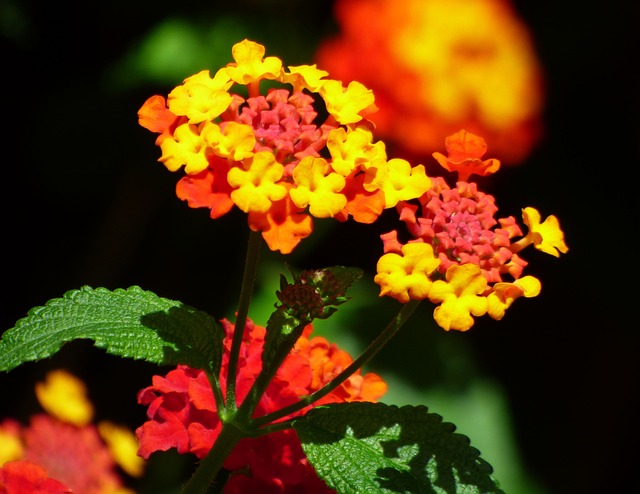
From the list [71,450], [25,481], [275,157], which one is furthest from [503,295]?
[71,450]

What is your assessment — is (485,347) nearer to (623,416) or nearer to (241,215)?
(623,416)

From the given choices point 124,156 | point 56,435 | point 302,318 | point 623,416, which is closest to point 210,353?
point 302,318

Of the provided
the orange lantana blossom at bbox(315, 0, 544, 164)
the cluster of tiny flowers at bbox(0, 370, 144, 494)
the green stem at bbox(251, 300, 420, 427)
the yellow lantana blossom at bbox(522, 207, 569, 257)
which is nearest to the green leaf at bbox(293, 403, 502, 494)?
the green stem at bbox(251, 300, 420, 427)

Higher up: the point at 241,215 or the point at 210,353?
the point at 241,215

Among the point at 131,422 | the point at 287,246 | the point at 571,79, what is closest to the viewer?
the point at 287,246

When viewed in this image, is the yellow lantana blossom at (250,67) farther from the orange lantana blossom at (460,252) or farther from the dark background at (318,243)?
the dark background at (318,243)

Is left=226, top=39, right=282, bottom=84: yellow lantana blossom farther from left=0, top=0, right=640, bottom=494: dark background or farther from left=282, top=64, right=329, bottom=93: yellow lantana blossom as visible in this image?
left=0, top=0, right=640, bottom=494: dark background
